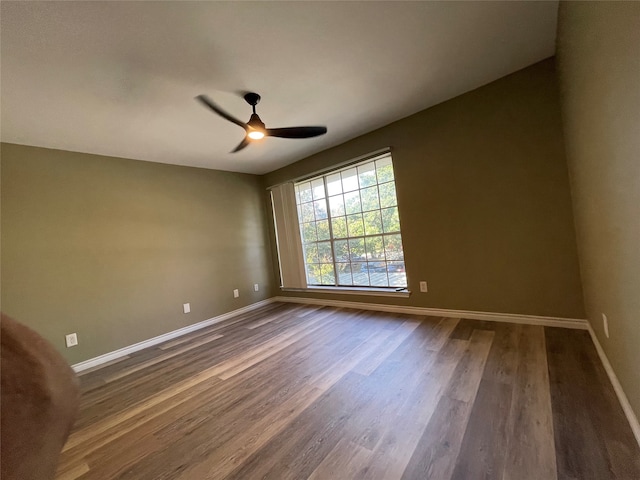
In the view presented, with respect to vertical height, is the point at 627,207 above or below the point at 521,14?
below

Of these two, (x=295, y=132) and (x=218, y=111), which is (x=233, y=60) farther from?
(x=295, y=132)

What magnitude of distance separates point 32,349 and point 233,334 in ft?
9.73

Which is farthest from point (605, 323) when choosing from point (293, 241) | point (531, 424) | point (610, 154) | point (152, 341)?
point (152, 341)

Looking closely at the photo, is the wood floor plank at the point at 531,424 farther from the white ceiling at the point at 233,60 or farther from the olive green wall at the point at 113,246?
the olive green wall at the point at 113,246

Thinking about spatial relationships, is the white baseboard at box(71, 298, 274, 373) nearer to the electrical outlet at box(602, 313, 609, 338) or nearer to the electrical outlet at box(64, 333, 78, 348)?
the electrical outlet at box(64, 333, 78, 348)

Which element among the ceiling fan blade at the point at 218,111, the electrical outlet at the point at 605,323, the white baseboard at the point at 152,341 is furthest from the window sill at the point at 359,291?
the ceiling fan blade at the point at 218,111

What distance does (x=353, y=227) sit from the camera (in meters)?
3.74

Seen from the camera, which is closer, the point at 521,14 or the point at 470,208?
the point at 521,14

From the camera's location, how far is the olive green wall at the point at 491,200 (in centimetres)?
230

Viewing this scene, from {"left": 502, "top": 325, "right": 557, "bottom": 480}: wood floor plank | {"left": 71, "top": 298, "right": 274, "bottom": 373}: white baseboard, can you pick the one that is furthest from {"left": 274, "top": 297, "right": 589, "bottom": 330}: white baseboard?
{"left": 71, "top": 298, "right": 274, "bottom": 373}: white baseboard

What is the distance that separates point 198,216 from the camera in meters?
3.88

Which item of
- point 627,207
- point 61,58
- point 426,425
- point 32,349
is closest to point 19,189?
point 61,58

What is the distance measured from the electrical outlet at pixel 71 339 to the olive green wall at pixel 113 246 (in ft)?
0.14

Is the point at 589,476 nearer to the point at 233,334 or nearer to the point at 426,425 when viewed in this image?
the point at 426,425
